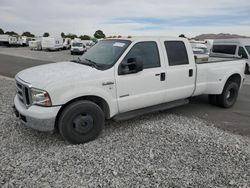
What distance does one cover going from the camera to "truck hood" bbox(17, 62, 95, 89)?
3.61 metres

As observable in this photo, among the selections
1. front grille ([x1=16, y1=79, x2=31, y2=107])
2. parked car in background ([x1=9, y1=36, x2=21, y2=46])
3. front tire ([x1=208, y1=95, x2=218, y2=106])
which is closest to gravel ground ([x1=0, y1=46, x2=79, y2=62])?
front tire ([x1=208, y1=95, x2=218, y2=106])

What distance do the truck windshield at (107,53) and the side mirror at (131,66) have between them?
6.9 inches

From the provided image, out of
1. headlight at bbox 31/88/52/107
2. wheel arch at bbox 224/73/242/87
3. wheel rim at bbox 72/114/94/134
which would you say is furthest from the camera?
wheel arch at bbox 224/73/242/87

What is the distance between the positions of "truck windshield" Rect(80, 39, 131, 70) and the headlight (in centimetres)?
108

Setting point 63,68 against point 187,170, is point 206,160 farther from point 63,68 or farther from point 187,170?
point 63,68

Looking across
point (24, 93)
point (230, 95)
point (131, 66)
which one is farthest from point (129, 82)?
point (230, 95)

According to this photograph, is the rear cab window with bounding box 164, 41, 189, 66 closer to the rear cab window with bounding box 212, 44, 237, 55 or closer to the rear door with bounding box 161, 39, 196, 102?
the rear door with bounding box 161, 39, 196, 102

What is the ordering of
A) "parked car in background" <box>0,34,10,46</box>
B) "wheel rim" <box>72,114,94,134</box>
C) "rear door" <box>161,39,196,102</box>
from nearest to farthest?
1. "wheel rim" <box>72,114,94,134</box>
2. "rear door" <box>161,39,196,102</box>
3. "parked car in background" <box>0,34,10,46</box>

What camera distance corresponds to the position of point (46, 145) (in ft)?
12.8

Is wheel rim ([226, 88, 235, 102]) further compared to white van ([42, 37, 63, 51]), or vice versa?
white van ([42, 37, 63, 51])

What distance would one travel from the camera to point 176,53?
5027 mm

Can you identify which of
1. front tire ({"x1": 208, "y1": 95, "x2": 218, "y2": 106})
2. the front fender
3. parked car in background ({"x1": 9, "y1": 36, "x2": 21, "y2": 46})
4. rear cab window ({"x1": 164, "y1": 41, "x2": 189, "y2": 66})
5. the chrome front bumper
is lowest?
front tire ({"x1": 208, "y1": 95, "x2": 218, "y2": 106})

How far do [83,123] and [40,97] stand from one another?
32.2 inches

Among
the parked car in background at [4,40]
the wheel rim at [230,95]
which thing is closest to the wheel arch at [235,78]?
the wheel rim at [230,95]
